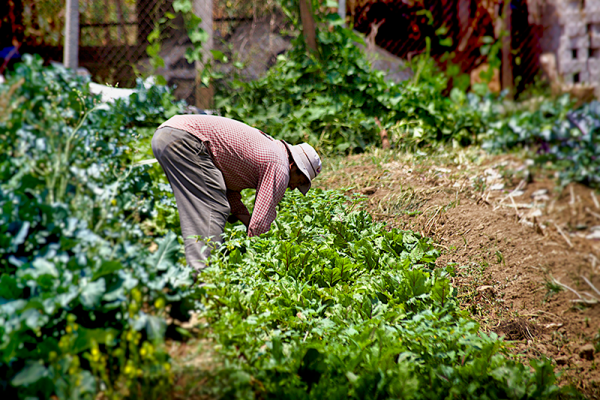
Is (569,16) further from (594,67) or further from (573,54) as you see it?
(594,67)

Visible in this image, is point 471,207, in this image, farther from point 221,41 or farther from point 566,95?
point 221,41

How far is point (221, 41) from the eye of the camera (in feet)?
18.8

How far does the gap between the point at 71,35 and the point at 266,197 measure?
401 centimetres

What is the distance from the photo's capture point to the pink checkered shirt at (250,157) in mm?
2824

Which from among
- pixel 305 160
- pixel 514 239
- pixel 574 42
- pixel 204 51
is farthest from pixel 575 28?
pixel 204 51

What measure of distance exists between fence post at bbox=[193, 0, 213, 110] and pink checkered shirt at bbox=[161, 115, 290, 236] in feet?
8.78

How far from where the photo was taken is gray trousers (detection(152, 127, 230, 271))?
2842mm

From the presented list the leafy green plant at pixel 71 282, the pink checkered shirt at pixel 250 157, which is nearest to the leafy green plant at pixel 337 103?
the pink checkered shirt at pixel 250 157

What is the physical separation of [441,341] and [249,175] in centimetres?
151

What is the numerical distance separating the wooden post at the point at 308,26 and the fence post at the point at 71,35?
8.59 feet

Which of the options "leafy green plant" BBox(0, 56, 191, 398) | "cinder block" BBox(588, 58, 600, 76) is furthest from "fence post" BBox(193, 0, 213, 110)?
"cinder block" BBox(588, 58, 600, 76)

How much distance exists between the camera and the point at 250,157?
2.89 meters

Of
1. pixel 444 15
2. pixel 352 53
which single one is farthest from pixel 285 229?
pixel 444 15

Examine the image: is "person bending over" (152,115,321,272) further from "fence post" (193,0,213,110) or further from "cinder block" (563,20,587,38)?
"cinder block" (563,20,587,38)
